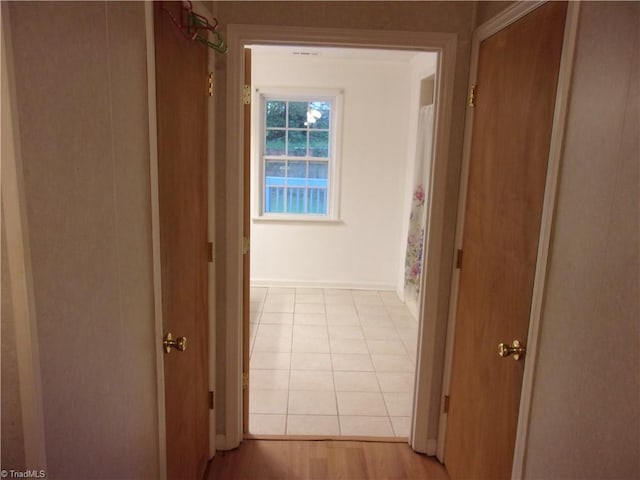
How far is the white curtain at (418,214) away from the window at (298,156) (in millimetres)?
943

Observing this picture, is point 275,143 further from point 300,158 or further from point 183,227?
point 183,227

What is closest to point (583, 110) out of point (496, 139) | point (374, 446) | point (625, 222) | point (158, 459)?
point (625, 222)

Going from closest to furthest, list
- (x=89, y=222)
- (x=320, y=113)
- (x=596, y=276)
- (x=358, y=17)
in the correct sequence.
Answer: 1. (x=89, y=222)
2. (x=596, y=276)
3. (x=358, y=17)
4. (x=320, y=113)

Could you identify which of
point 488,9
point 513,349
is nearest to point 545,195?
point 513,349

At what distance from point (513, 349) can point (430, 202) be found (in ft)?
2.73

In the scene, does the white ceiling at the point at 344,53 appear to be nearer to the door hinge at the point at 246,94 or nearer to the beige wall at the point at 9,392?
the door hinge at the point at 246,94

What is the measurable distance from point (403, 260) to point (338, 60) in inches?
85.1

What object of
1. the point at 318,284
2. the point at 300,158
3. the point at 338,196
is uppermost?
the point at 300,158

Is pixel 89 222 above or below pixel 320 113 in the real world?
below

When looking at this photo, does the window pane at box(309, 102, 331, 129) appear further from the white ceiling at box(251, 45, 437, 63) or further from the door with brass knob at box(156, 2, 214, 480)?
the door with brass knob at box(156, 2, 214, 480)

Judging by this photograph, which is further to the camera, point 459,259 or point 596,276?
point 459,259

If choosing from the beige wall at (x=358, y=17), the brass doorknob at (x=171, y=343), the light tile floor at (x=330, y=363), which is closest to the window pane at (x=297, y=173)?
the light tile floor at (x=330, y=363)

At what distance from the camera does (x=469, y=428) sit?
73.9 inches

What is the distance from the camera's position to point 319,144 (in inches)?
191
